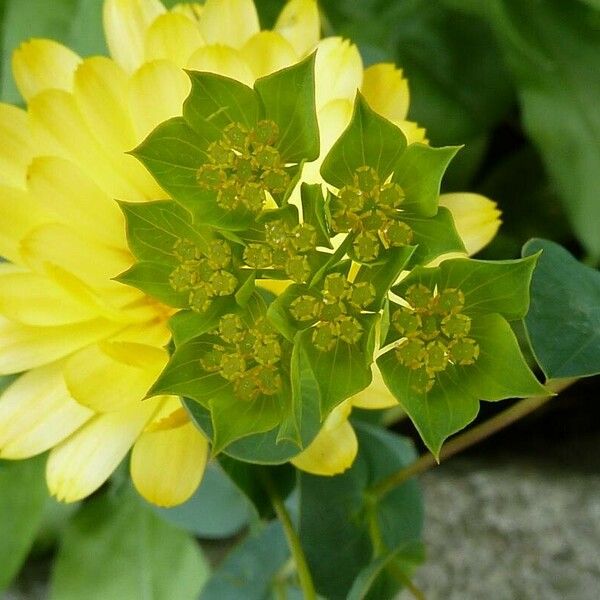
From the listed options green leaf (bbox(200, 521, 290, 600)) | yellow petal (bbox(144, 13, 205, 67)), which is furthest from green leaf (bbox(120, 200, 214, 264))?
green leaf (bbox(200, 521, 290, 600))

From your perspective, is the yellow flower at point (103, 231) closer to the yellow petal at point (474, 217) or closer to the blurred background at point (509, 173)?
the yellow petal at point (474, 217)

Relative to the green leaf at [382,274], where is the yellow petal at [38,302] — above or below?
below

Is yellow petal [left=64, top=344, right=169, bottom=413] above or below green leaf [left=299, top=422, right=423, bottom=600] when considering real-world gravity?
above

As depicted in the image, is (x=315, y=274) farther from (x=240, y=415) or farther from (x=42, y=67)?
(x=42, y=67)

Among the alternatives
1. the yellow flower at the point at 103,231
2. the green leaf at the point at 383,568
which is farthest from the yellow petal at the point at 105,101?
the green leaf at the point at 383,568

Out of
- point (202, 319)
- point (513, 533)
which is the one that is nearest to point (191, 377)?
point (202, 319)

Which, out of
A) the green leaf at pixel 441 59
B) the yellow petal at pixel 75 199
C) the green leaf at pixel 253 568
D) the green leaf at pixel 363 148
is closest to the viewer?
the green leaf at pixel 363 148

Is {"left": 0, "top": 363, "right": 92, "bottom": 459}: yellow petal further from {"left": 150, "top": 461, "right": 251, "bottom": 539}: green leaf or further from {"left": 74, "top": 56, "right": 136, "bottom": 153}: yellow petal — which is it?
{"left": 150, "top": 461, "right": 251, "bottom": 539}: green leaf
